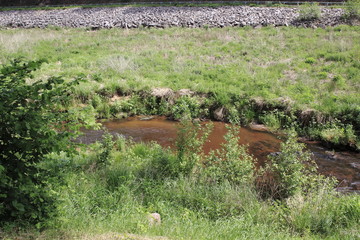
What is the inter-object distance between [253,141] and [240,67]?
6.37 meters

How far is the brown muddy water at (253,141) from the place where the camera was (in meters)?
8.73

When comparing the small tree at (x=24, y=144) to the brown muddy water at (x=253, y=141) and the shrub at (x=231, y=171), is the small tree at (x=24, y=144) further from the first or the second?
the brown muddy water at (x=253, y=141)

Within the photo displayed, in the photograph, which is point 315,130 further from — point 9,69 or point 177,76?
point 9,69

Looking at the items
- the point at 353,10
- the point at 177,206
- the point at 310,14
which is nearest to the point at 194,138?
the point at 177,206

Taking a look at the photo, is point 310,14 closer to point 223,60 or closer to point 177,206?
point 223,60

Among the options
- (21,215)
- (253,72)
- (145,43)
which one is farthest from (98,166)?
(145,43)

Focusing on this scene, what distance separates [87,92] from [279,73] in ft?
30.4

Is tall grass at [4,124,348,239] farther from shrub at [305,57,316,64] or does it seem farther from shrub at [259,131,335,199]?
shrub at [305,57,316,64]

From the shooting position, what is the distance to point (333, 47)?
17.6 m

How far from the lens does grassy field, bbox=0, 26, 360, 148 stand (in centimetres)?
1229

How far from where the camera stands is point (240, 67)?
53.2 feet

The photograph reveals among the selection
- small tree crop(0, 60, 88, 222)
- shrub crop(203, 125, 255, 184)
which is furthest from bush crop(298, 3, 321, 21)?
small tree crop(0, 60, 88, 222)

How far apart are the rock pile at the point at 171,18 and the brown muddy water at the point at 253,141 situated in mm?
16207

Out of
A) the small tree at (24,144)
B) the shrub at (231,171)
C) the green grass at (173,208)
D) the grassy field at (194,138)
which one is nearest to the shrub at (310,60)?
the grassy field at (194,138)
